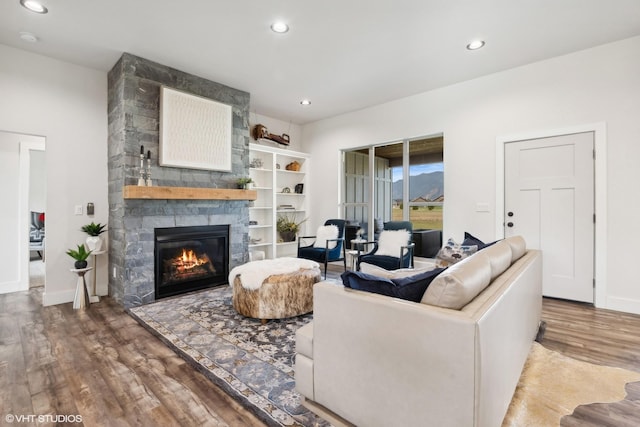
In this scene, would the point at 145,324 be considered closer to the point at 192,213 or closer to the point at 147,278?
the point at 147,278

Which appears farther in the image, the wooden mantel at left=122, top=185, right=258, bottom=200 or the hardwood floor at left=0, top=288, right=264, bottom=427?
the wooden mantel at left=122, top=185, right=258, bottom=200

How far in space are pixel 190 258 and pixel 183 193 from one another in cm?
92

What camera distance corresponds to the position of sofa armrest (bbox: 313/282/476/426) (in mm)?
1115

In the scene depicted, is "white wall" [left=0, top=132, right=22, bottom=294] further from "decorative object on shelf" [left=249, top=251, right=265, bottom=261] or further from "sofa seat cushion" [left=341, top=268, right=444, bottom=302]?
"sofa seat cushion" [left=341, top=268, right=444, bottom=302]

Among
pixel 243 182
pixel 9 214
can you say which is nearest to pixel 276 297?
→ pixel 243 182

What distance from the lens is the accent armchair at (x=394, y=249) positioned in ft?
13.2

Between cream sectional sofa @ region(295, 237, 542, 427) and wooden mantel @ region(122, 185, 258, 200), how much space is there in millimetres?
2744

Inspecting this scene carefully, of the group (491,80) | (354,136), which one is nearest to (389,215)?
(354,136)

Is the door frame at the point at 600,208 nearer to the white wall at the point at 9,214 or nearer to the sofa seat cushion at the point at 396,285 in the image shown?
the sofa seat cushion at the point at 396,285

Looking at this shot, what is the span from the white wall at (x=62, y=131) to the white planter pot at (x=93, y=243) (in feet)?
1.06

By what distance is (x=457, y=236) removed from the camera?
14.8 ft

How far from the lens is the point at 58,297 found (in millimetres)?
3695

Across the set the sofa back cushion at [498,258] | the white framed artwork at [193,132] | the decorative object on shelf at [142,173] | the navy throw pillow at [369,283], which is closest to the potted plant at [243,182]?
the white framed artwork at [193,132]

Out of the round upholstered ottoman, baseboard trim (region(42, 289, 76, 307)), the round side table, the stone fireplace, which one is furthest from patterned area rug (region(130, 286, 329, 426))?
baseboard trim (region(42, 289, 76, 307))
